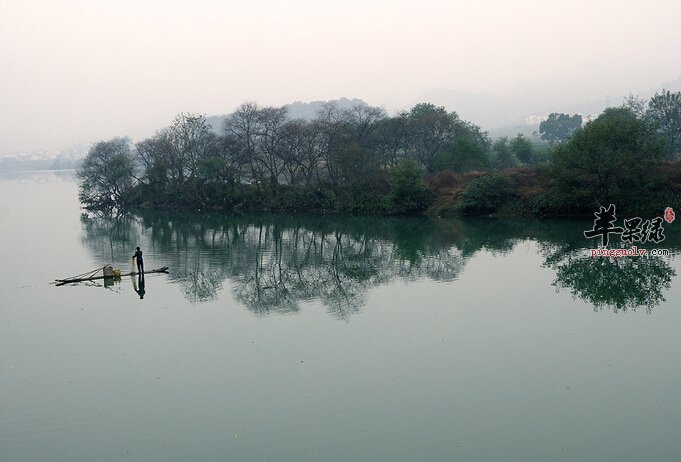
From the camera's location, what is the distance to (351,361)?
13164 mm

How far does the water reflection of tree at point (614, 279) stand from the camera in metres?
17.7

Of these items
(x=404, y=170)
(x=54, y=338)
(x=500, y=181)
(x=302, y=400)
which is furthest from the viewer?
(x=404, y=170)

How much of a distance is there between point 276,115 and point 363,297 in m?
39.2

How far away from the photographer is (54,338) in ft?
51.6

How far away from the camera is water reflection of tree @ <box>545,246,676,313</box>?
696 inches

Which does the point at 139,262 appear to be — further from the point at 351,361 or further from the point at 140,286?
the point at 351,361

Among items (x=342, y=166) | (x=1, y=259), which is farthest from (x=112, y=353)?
(x=342, y=166)

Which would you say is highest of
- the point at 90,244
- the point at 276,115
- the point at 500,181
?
the point at 276,115

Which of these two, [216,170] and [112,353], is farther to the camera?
[216,170]

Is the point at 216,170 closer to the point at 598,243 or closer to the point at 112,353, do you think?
the point at 598,243

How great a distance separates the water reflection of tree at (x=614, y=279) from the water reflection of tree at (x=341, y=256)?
0.03 m
